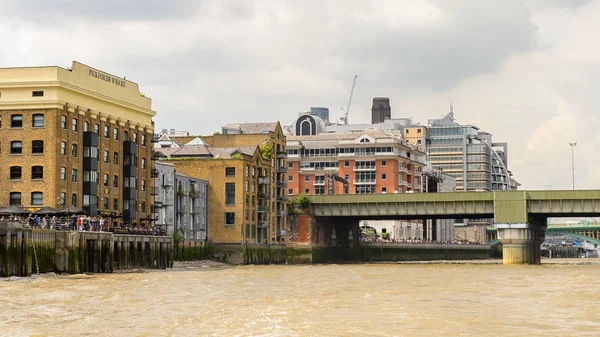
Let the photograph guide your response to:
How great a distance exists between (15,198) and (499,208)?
6465 centimetres

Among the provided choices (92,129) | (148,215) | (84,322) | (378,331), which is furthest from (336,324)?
(148,215)

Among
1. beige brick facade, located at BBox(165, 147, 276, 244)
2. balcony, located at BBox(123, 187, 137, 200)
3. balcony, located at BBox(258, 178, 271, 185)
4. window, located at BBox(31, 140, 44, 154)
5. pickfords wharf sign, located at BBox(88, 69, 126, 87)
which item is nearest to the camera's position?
window, located at BBox(31, 140, 44, 154)

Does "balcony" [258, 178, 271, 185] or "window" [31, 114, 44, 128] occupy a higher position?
"window" [31, 114, 44, 128]

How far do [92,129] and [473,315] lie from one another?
211 feet

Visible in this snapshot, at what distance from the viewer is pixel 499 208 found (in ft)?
452

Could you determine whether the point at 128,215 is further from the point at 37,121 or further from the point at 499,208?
the point at 499,208

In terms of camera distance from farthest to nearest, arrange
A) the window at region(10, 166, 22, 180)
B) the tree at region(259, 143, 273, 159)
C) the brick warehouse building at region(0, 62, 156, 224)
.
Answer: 1. the tree at region(259, 143, 273, 159)
2. the window at region(10, 166, 22, 180)
3. the brick warehouse building at region(0, 62, 156, 224)

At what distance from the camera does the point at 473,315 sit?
1907 inches

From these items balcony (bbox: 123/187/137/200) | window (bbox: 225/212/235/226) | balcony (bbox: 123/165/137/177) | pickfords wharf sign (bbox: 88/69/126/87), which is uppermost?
pickfords wharf sign (bbox: 88/69/126/87)

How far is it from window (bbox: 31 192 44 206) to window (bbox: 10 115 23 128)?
6634mm

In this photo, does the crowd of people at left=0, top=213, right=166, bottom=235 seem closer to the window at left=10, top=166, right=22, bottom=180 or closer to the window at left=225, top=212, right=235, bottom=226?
the window at left=10, top=166, right=22, bottom=180

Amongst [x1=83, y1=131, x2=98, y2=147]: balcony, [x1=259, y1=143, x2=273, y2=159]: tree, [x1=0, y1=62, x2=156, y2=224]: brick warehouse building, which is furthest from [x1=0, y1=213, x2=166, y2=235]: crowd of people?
[x1=259, y1=143, x2=273, y2=159]: tree

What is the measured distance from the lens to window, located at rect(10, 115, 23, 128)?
327ft

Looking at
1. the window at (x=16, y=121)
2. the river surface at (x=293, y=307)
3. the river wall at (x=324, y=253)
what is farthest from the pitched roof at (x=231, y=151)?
the river surface at (x=293, y=307)
